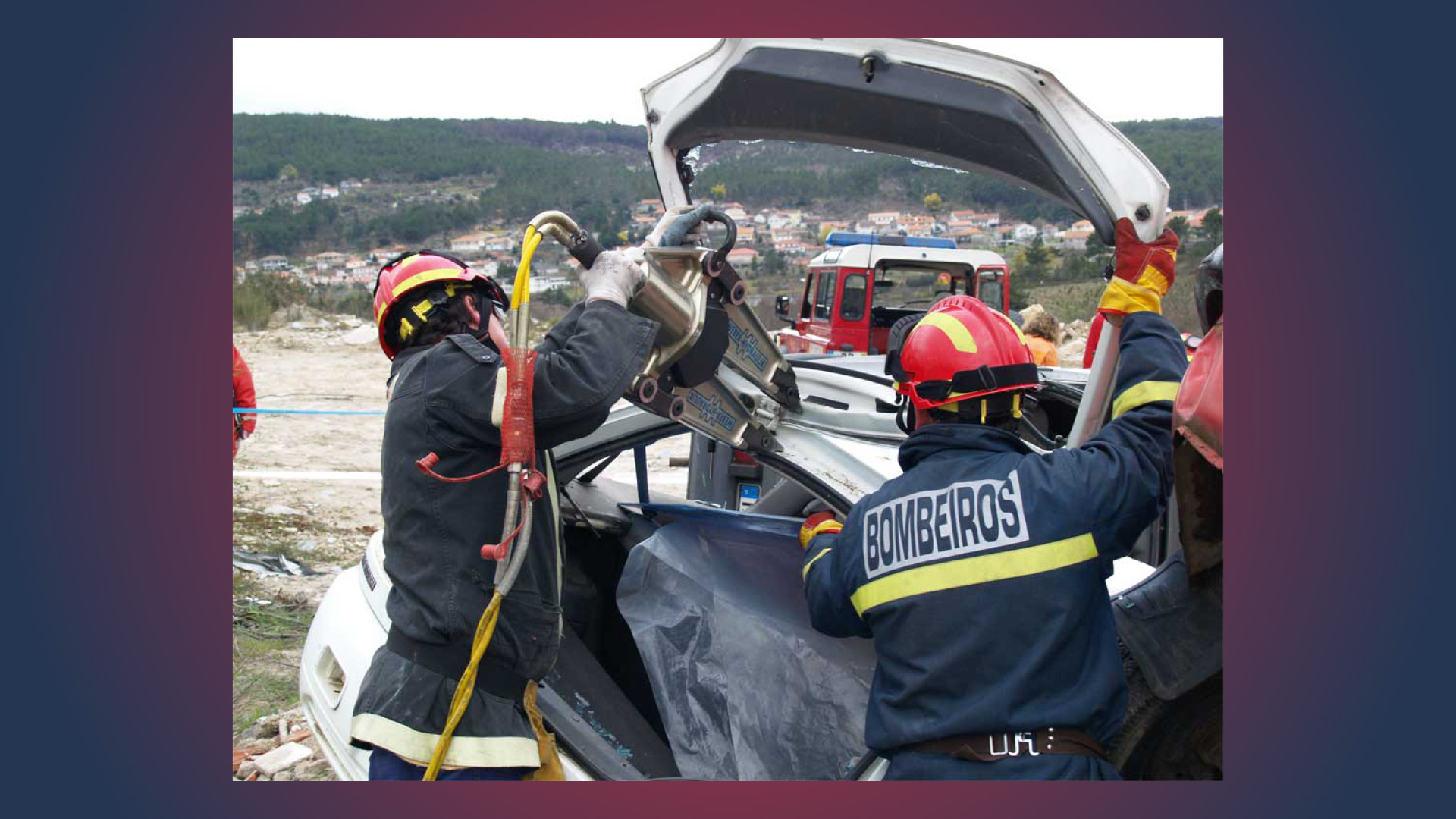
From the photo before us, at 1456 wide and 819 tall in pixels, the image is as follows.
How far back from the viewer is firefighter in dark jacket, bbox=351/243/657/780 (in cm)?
243

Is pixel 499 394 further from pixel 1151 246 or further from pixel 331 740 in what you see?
pixel 1151 246

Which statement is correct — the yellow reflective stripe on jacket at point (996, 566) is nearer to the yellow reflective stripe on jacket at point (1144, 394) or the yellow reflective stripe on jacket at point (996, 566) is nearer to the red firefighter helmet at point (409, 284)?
the yellow reflective stripe on jacket at point (1144, 394)

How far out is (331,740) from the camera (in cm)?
302

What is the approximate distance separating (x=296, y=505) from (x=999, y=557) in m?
7.71

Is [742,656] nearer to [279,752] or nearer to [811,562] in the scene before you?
[811,562]

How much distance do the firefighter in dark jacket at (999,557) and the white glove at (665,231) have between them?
70 centimetres

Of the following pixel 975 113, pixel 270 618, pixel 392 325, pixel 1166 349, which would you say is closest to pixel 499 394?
pixel 392 325

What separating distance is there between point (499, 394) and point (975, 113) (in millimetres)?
1242

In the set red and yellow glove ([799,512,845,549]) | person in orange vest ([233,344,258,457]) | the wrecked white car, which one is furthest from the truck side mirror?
red and yellow glove ([799,512,845,549])

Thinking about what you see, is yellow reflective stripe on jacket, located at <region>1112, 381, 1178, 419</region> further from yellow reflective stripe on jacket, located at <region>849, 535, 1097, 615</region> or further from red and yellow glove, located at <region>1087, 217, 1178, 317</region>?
yellow reflective stripe on jacket, located at <region>849, 535, 1097, 615</region>

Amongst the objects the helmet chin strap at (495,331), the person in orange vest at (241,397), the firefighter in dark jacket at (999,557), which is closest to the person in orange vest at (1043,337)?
the person in orange vest at (241,397)

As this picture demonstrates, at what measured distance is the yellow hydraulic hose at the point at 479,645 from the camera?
7.72 feet

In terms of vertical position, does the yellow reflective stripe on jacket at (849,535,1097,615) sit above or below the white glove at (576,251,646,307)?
below

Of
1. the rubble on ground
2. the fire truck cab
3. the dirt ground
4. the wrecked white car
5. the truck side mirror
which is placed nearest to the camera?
the wrecked white car
